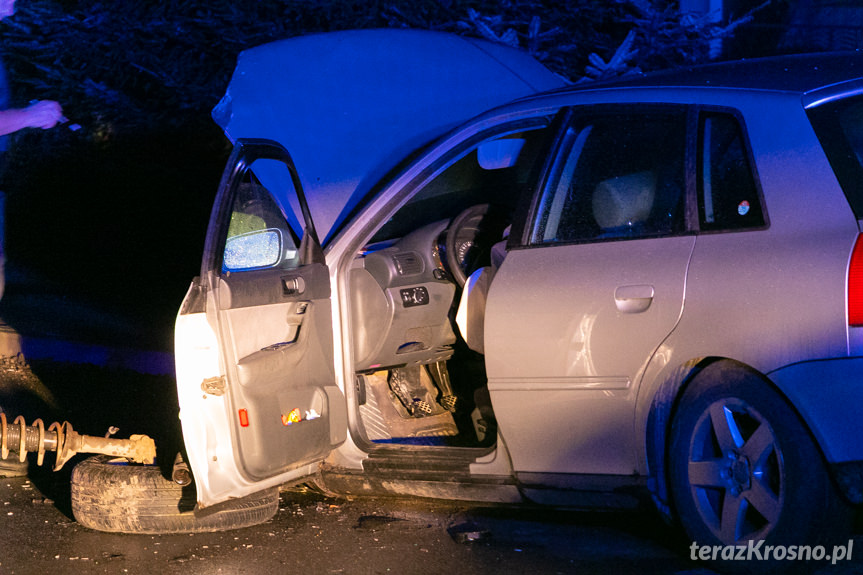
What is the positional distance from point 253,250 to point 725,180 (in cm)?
187

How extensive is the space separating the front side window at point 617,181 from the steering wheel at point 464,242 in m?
1.04

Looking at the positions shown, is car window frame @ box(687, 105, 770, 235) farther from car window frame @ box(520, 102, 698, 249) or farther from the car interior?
the car interior

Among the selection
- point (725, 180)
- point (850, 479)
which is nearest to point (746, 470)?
point (850, 479)

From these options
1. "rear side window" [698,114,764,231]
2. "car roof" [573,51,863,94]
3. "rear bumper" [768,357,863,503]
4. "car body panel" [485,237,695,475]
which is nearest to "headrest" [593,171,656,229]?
"car body panel" [485,237,695,475]

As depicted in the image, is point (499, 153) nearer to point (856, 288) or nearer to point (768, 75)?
point (768, 75)

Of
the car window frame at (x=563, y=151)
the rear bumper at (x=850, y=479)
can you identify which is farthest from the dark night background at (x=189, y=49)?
the rear bumper at (x=850, y=479)

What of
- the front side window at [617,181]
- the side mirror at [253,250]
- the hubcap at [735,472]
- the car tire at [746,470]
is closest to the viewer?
the car tire at [746,470]

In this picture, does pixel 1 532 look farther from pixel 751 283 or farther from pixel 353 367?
pixel 751 283

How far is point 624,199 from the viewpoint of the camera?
12.2ft

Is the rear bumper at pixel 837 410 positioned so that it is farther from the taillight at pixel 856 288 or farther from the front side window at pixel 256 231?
the front side window at pixel 256 231

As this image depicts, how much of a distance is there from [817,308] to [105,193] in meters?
10.3

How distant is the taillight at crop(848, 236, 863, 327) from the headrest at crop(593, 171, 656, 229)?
0.82 metres

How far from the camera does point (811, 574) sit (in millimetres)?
3328

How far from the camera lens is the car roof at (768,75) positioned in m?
3.44
